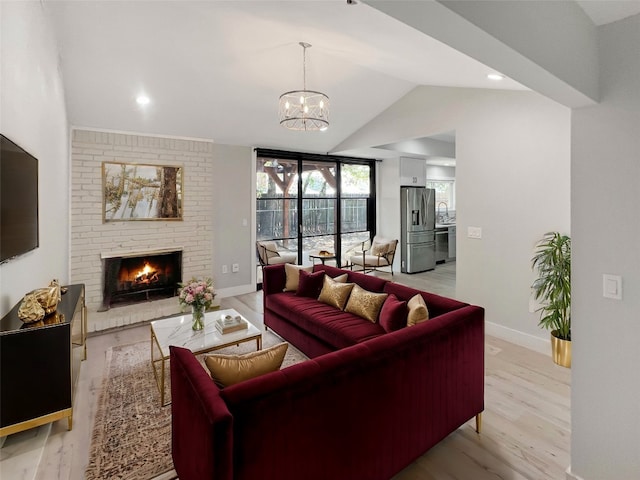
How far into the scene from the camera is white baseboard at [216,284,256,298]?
5613 millimetres

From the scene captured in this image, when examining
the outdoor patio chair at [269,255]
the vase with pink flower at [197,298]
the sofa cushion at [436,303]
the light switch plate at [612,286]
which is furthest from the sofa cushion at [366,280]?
the outdoor patio chair at [269,255]

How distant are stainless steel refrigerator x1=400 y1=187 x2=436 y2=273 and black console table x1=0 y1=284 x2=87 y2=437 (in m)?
6.20

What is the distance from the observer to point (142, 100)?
408 centimetres

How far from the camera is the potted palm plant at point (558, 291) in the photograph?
10.0 ft

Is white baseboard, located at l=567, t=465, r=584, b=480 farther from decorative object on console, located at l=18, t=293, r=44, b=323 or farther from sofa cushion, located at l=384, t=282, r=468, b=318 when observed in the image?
decorative object on console, located at l=18, t=293, r=44, b=323

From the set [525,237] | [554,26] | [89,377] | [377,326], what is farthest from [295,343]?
[554,26]

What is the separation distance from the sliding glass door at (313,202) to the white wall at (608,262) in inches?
189

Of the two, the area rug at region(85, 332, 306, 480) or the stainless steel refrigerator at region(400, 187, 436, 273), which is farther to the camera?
the stainless steel refrigerator at region(400, 187, 436, 273)

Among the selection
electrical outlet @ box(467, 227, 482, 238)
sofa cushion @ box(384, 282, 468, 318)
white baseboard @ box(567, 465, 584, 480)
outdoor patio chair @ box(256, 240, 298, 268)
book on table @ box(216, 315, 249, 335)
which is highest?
electrical outlet @ box(467, 227, 482, 238)

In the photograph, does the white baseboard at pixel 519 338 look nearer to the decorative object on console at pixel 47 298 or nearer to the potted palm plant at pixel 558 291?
the potted palm plant at pixel 558 291

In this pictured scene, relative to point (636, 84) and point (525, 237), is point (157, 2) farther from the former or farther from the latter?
point (525, 237)

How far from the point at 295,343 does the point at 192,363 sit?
1982 mm

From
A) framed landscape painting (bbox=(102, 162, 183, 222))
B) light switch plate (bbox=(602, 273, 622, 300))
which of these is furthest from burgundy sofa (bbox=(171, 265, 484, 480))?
framed landscape painting (bbox=(102, 162, 183, 222))

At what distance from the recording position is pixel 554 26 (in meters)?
1.37
